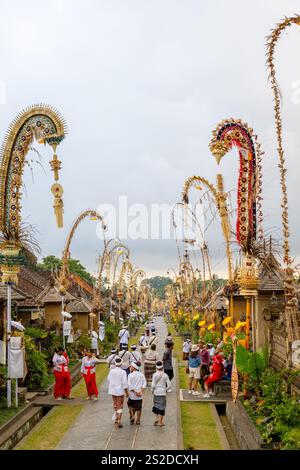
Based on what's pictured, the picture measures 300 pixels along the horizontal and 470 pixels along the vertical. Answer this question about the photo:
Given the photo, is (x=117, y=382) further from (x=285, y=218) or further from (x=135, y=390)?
(x=285, y=218)

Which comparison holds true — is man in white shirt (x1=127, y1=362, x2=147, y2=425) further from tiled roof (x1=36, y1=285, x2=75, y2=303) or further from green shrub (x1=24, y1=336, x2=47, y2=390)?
tiled roof (x1=36, y1=285, x2=75, y2=303)

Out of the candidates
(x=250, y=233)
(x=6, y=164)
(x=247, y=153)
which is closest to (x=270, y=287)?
(x=250, y=233)

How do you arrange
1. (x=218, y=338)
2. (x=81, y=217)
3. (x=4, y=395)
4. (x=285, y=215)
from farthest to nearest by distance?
(x=81, y=217)
(x=218, y=338)
(x=4, y=395)
(x=285, y=215)

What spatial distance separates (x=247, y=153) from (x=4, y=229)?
256 inches

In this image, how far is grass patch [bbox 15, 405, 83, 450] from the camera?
37.8 feet

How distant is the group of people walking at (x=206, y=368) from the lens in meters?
16.0

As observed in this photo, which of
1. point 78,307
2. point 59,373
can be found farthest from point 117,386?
point 78,307

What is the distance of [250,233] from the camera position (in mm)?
14172

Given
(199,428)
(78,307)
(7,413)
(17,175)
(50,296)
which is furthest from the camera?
(78,307)

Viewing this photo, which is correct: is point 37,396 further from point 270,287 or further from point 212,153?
point 212,153

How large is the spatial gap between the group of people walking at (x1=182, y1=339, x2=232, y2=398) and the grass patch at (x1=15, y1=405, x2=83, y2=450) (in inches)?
138

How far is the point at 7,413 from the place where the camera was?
12953mm

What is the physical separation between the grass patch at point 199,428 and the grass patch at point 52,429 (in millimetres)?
2683

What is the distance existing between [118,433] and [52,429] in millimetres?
1727
